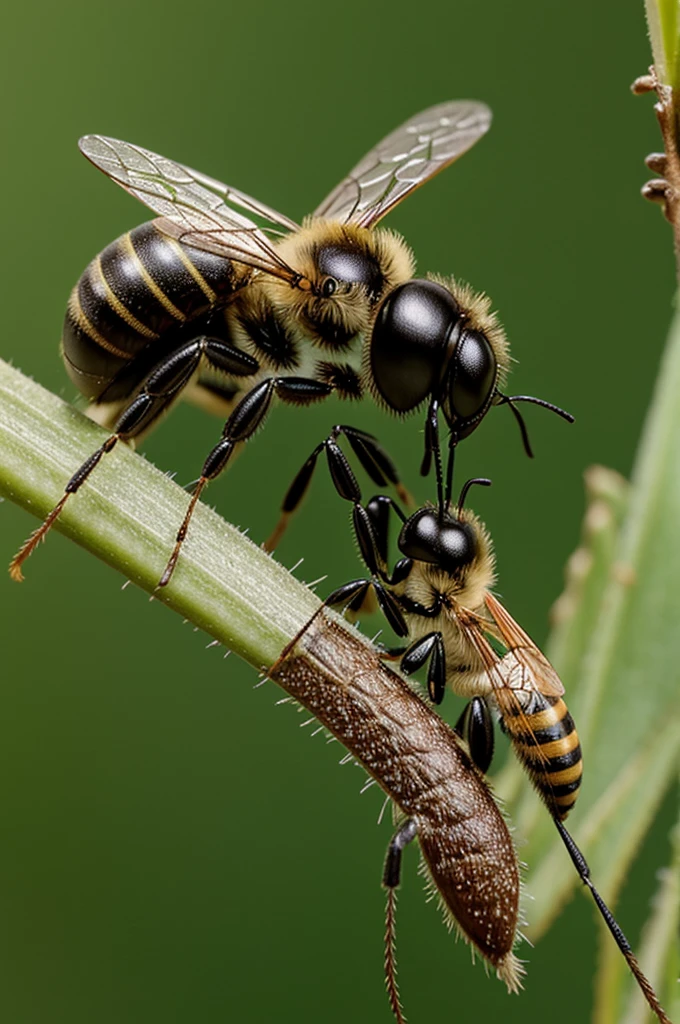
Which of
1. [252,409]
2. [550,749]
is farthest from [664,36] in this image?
[252,409]

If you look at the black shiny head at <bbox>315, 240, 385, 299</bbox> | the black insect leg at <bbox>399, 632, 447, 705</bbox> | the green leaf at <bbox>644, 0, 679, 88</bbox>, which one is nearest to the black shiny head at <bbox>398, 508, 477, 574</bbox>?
the black insect leg at <bbox>399, 632, 447, 705</bbox>

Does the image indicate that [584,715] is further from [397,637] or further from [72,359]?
[72,359]

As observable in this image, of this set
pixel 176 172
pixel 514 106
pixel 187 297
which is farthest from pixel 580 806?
pixel 514 106

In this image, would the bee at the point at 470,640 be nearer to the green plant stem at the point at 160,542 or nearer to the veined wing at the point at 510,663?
the veined wing at the point at 510,663

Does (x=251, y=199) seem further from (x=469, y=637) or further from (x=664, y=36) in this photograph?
(x=664, y=36)

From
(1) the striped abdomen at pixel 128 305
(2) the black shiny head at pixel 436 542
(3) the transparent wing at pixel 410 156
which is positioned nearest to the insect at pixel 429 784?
(2) the black shiny head at pixel 436 542

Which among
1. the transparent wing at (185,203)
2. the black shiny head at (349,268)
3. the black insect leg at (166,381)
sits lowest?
the black insect leg at (166,381)

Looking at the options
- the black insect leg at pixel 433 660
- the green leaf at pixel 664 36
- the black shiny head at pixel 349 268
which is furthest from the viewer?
the black shiny head at pixel 349 268
